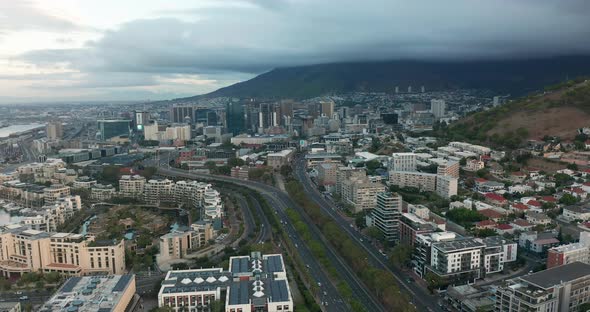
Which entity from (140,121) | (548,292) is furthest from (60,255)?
(140,121)

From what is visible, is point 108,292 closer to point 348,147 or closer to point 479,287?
point 479,287

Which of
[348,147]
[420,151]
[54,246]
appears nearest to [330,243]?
[54,246]

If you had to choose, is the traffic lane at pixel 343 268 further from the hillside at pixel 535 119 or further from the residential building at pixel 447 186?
the hillside at pixel 535 119

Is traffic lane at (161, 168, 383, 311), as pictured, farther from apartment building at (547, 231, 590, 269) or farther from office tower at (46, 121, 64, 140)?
office tower at (46, 121, 64, 140)

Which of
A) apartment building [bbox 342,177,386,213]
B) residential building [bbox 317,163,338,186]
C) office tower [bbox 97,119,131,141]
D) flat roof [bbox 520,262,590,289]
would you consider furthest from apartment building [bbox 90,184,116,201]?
office tower [bbox 97,119,131,141]

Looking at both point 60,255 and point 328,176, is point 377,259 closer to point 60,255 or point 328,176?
point 60,255

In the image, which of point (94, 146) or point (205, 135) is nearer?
point (94, 146)
